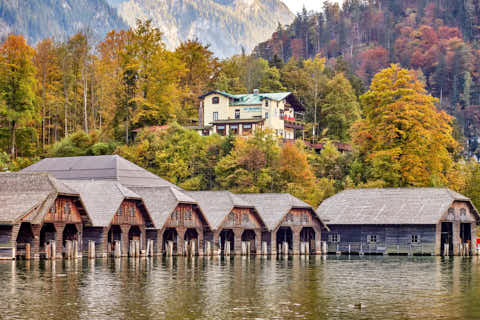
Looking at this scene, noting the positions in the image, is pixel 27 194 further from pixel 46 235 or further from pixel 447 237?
pixel 447 237

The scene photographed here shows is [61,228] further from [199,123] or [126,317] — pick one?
[199,123]

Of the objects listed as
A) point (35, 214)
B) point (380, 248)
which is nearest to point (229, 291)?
point (35, 214)

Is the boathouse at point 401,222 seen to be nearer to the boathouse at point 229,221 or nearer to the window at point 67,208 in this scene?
the boathouse at point 229,221

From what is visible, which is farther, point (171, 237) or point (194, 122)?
point (194, 122)

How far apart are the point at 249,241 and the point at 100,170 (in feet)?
65.3

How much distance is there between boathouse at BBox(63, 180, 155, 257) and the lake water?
696 centimetres

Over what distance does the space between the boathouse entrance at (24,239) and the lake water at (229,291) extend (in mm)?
4639

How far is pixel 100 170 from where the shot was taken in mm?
93125

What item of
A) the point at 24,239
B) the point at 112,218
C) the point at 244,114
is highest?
the point at 244,114

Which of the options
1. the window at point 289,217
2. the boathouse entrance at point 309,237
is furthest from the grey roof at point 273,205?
the boathouse entrance at point 309,237

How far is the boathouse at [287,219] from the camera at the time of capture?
85000mm

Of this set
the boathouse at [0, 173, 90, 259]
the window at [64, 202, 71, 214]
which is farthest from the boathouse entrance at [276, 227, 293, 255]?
the window at [64, 202, 71, 214]

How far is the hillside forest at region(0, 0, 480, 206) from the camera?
3757 inches

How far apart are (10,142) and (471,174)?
6097 centimetres
